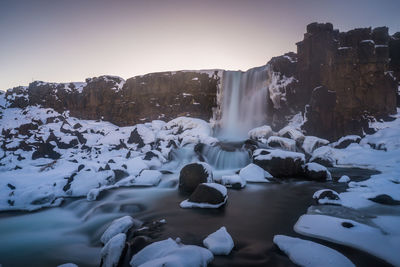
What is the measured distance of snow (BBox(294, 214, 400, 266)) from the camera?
378 cm

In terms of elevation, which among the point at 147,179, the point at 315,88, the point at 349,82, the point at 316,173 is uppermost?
the point at 349,82

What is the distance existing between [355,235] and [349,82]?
67.8ft

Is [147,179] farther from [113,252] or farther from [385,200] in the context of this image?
[385,200]

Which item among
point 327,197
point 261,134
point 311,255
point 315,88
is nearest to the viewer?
point 311,255

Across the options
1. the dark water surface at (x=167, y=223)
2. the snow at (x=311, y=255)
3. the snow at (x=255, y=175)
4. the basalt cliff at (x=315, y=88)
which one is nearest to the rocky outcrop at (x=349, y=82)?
the basalt cliff at (x=315, y=88)

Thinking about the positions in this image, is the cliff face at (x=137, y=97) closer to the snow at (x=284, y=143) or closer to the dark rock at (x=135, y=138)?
the dark rock at (x=135, y=138)

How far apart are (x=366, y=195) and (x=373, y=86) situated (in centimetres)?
1841

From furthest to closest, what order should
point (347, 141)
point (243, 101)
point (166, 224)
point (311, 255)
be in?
point (243, 101) → point (347, 141) → point (166, 224) → point (311, 255)

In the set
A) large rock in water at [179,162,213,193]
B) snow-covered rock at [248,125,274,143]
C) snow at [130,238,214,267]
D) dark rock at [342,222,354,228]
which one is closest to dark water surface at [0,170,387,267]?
snow at [130,238,214,267]

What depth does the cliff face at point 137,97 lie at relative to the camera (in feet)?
89.2

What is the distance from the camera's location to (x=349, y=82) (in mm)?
20188

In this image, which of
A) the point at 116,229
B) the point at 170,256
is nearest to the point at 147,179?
the point at 116,229

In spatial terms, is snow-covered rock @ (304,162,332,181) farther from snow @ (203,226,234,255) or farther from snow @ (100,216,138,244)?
snow @ (100,216,138,244)

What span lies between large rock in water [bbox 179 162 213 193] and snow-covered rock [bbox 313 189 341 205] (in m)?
3.94
